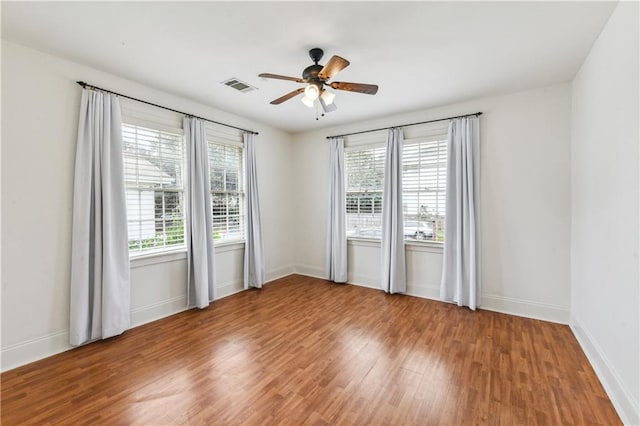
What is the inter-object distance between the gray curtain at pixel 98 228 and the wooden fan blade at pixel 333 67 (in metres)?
2.32

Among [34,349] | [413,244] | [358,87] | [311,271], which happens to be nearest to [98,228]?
[34,349]

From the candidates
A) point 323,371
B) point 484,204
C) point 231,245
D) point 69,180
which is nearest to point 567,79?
point 484,204

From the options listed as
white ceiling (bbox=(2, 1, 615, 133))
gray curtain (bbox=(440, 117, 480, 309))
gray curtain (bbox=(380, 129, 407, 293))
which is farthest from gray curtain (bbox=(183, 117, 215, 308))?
gray curtain (bbox=(440, 117, 480, 309))

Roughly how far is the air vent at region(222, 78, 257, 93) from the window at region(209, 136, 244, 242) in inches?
42.0

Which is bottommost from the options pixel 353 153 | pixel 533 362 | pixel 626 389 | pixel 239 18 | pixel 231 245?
pixel 533 362

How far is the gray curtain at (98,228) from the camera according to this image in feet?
9.04

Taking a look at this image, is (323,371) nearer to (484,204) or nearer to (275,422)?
(275,422)

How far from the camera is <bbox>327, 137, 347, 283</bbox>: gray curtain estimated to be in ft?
16.3

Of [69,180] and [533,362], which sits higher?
[69,180]

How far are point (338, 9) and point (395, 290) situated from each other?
3.72 meters

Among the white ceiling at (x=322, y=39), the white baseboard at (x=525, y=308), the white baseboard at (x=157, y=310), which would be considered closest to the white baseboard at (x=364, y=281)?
the white baseboard at (x=525, y=308)

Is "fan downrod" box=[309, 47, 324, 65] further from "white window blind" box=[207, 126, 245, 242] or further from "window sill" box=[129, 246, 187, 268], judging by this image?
"window sill" box=[129, 246, 187, 268]

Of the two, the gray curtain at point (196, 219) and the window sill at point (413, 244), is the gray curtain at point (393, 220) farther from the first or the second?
the gray curtain at point (196, 219)

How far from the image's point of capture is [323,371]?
2.37 m
